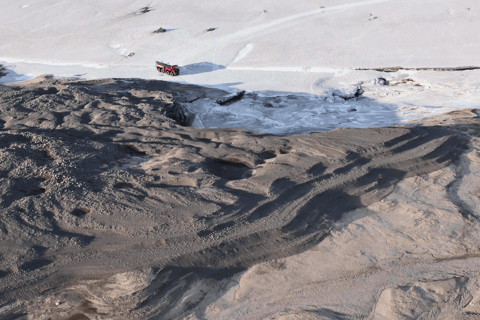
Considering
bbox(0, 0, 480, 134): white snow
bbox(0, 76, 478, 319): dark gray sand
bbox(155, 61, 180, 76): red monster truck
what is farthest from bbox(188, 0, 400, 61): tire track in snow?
bbox(0, 76, 478, 319): dark gray sand

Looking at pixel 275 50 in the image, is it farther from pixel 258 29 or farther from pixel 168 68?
pixel 168 68

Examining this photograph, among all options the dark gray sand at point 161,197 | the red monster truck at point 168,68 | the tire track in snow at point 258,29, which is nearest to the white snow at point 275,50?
the tire track in snow at point 258,29

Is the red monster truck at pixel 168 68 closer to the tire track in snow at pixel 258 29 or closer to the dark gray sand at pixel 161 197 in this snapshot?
the tire track in snow at pixel 258 29

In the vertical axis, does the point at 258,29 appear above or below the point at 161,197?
above

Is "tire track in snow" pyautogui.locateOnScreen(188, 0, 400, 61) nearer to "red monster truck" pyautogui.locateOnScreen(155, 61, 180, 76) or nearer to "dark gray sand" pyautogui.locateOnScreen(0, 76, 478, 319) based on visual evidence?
"red monster truck" pyautogui.locateOnScreen(155, 61, 180, 76)

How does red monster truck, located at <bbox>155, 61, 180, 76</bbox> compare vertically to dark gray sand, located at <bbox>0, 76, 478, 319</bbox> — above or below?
above

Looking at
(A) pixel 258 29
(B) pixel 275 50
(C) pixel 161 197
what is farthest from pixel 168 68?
(C) pixel 161 197
